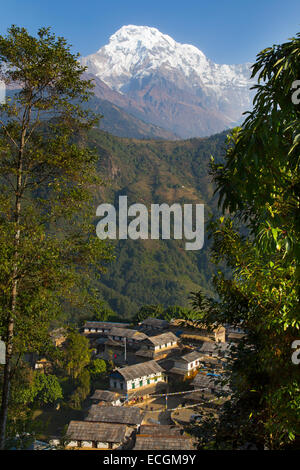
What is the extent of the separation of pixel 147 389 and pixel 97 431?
41.7 ft

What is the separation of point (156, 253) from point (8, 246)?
4876 inches

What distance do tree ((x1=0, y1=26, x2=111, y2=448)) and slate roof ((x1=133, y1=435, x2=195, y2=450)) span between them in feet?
58.2

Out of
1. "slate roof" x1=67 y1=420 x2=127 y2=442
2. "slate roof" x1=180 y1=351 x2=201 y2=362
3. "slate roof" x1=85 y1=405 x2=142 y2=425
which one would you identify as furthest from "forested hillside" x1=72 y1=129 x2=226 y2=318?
"slate roof" x1=67 y1=420 x2=127 y2=442

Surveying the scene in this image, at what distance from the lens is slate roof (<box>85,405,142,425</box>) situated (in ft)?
96.9

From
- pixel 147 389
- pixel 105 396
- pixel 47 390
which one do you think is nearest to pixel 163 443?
pixel 105 396

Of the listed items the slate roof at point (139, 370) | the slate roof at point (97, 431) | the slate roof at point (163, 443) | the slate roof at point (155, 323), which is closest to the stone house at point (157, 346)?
the slate roof at point (139, 370)

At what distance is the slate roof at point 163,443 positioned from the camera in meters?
22.4

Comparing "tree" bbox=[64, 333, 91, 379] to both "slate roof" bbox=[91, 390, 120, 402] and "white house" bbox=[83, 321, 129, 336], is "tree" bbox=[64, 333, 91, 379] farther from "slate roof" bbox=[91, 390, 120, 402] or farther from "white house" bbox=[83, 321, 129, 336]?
"white house" bbox=[83, 321, 129, 336]

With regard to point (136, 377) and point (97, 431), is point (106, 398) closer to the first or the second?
point (136, 377)

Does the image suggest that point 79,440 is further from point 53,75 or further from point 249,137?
point 249,137

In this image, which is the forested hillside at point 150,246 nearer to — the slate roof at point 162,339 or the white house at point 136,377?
the slate roof at point 162,339

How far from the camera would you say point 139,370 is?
39219 mm

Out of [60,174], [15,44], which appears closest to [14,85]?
[15,44]

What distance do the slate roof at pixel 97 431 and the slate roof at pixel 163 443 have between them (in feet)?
11.0
